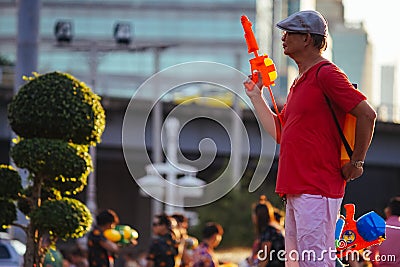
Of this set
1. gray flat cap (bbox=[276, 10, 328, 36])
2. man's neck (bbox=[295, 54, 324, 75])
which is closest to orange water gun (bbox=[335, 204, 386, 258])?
man's neck (bbox=[295, 54, 324, 75])

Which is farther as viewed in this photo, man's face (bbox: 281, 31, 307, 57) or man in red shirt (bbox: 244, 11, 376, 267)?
man's face (bbox: 281, 31, 307, 57)

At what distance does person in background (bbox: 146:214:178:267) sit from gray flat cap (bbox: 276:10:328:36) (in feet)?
24.5

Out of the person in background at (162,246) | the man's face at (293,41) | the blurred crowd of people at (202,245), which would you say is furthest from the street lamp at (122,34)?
the man's face at (293,41)

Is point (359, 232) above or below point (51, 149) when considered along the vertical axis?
above

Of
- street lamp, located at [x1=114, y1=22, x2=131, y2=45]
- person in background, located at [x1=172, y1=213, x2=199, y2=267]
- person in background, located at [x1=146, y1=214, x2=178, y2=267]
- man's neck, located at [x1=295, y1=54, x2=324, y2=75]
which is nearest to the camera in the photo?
man's neck, located at [x1=295, y1=54, x2=324, y2=75]

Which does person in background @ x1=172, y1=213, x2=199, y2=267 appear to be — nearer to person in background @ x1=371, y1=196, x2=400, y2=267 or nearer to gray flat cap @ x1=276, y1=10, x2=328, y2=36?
person in background @ x1=371, y1=196, x2=400, y2=267

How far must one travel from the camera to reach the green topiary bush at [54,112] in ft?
35.9

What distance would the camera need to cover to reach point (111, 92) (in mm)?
62062

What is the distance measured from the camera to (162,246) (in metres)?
14.1

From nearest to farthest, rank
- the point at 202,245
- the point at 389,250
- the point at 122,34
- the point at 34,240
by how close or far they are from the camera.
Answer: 1. the point at 389,250
2. the point at 34,240
3. the point at 202,245
4. the point at 122,34

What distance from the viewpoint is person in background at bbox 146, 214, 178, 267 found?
1402cm

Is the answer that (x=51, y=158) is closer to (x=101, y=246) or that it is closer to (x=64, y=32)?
(x=101, y=246)

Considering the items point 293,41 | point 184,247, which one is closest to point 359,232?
point 293,41

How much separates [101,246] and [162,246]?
93 centimetres
